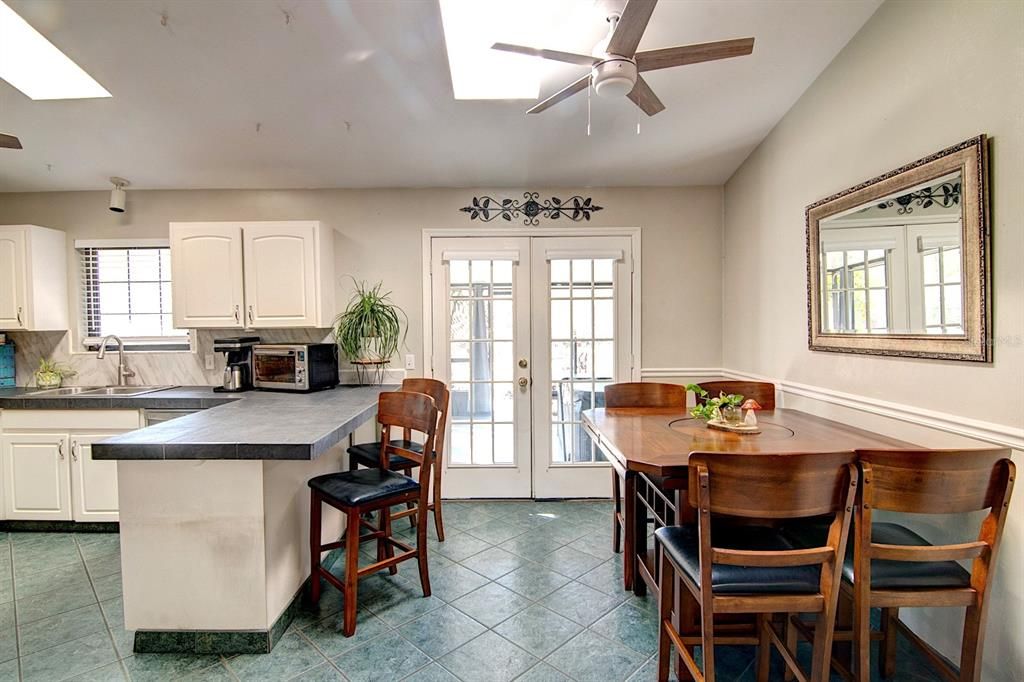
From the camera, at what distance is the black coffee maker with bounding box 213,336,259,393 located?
10.7ft

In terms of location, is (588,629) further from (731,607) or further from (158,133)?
(158,133)

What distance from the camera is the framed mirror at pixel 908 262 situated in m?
1.69

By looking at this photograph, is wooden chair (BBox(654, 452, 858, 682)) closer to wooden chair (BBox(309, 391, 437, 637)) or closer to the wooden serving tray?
the wooden serving tray

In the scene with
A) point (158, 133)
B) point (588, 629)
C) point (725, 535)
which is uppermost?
point (158, 133)

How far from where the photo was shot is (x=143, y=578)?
191 cm

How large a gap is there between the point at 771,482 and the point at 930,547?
574 mm

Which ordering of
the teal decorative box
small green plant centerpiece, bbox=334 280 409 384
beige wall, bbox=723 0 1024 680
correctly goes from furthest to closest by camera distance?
the teal decorative box → small green plant centerpiece, bbox=334 280 409 384 → beige wall, bbox=723 0 1024 680

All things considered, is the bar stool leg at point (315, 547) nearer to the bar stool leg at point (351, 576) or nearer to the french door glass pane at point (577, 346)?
the bar stool leg at point (351, 576)

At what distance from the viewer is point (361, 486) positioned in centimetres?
214

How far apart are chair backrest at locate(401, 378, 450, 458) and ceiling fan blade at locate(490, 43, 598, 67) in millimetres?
1648

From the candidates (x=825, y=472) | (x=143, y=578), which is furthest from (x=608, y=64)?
(x=143, y=578)

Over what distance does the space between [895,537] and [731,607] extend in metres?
0.81

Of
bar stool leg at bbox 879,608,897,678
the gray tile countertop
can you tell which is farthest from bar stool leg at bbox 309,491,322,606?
bar stool leg at bbox 879,608,897,678

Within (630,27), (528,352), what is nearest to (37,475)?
(528,352)
